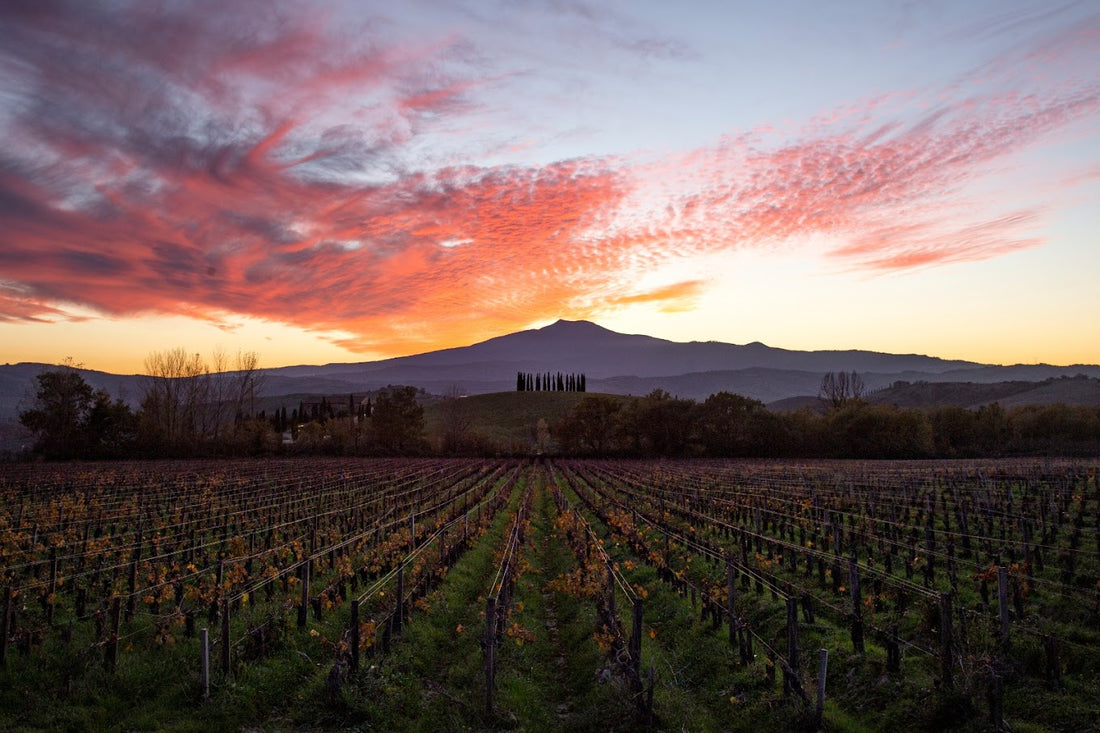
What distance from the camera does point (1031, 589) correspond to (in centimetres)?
1209

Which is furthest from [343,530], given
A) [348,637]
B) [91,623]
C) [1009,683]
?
[1009,683]

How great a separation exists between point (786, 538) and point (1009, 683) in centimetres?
1121

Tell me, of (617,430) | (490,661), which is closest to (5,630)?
(490,661)

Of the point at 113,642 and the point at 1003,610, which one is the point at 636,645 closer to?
the point at 1003,610

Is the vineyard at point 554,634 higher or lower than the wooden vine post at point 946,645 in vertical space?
lower

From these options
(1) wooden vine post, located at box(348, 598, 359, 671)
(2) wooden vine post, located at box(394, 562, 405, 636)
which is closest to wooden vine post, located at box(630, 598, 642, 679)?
(1) wooden vine post, located at box(348, 598, 359, 671)

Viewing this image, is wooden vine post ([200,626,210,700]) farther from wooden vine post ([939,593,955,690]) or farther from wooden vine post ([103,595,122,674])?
wooden vine post ([939,593,955,690])

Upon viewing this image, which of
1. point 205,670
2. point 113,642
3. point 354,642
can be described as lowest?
point 205,670

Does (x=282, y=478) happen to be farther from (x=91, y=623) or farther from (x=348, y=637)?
(x=348, y=637)

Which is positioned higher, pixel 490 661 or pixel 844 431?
pixel 844 431

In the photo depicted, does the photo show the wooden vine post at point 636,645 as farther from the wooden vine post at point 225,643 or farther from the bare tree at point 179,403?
the bare tree at point 179,403

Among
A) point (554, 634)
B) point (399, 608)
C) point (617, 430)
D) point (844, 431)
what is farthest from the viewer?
point (617, 430)

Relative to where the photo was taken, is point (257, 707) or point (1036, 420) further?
point (1036, 420)

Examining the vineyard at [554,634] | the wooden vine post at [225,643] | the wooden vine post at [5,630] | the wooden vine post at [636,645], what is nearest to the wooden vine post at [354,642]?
the vineyard at [554,634]
